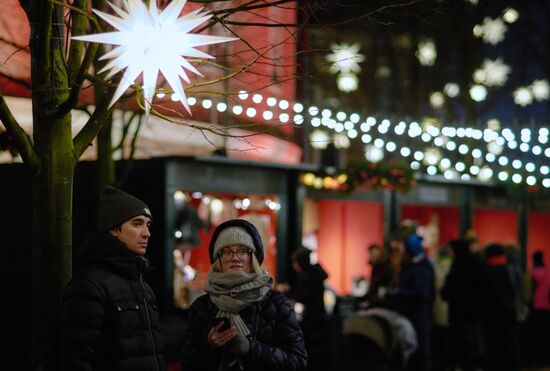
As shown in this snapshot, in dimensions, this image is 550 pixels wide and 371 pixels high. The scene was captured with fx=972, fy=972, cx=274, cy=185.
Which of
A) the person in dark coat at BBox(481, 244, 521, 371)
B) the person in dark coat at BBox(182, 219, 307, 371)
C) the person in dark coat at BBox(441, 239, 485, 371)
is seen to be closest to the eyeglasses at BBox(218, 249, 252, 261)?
the person in dark coat at BBox(182, 219, 307, 371)

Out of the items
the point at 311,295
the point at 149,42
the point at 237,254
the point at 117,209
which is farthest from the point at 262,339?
the point at 311,295

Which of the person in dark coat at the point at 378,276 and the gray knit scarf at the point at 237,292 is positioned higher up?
the gray knit scarf at the point at 237,292

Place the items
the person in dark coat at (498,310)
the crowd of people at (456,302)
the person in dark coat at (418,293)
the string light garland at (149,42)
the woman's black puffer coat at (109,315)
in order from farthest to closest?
1. the person in dark coat at (498,310)
2. the crowd of people at (456,302)
3. the person in dark coat at (418,293)
4. the string light garland at (149,42)
5. the woman's black puffer coat at (109,315)

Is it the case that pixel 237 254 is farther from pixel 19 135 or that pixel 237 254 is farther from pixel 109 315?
pixel 19 135

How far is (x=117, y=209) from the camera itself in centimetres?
556

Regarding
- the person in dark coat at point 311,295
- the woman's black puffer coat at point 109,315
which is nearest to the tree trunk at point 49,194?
the woman's black puffer coat at point 109,315

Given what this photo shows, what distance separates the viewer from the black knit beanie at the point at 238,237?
5.73m

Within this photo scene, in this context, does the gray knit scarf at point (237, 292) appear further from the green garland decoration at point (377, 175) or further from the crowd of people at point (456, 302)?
the green garland decoration at point (377, 175)

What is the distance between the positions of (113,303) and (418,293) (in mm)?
7000


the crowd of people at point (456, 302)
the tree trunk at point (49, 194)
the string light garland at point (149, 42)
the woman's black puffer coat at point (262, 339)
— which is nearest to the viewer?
the string light garland at point (149, 42)

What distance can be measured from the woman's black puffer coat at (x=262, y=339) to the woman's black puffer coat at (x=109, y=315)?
0.76ft

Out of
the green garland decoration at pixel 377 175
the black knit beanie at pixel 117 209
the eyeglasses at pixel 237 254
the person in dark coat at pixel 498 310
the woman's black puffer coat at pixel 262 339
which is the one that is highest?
→ the green garland decoration at pixel 377 175

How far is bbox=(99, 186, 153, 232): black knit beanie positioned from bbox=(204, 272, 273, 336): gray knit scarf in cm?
60

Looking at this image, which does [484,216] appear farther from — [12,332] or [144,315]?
[144,315]
